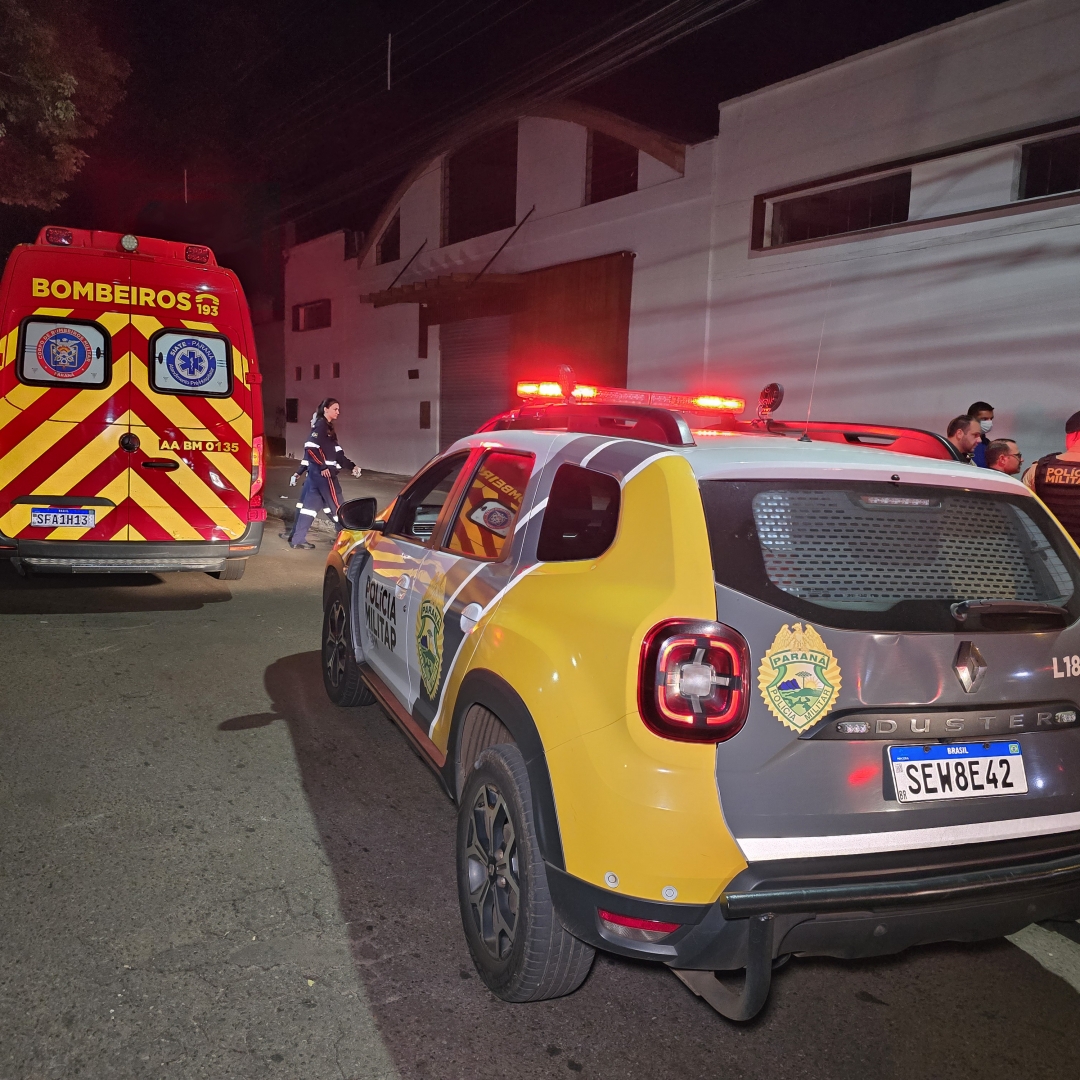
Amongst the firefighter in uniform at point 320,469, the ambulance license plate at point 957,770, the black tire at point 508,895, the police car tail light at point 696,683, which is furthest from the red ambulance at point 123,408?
the ambulance license plate at point 957,770

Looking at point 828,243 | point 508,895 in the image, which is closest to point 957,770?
point 508,895

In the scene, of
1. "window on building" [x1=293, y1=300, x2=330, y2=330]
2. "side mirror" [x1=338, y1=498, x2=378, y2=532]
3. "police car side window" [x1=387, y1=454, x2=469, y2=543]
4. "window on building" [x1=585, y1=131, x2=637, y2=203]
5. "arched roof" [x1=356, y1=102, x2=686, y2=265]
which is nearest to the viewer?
"police car side window" [x1=387, y1=454, x2=469, y2=543]

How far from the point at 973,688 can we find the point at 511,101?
54.7 ft

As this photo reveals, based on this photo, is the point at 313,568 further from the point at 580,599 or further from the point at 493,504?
the point at 580,599

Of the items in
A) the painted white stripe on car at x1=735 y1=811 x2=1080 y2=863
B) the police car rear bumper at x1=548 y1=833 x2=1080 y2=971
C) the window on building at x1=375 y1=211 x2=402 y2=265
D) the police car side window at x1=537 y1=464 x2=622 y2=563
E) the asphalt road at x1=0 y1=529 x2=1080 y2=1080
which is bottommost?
the asphalt road at x1=0 y1=529 x2=1080 y2=1080

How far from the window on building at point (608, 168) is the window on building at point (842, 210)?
3400 millimetres

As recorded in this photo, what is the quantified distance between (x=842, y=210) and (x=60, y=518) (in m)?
9.72

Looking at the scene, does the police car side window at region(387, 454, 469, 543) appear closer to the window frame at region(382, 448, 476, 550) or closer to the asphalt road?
the window frame at region(382, 448, 476, 550)

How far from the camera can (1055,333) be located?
31.0ft

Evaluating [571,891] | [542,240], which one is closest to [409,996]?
[571,891]

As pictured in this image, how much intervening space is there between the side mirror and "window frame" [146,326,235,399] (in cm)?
345

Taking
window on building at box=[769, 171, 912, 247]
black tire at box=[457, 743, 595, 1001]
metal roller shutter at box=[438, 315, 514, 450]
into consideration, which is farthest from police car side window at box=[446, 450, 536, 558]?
metal roller shutter at box=[438, 315, 514, 450]

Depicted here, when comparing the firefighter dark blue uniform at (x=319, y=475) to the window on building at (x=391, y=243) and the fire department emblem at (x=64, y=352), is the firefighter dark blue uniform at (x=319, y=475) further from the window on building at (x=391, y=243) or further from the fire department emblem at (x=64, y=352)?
the window on building at (x=391, y=243)

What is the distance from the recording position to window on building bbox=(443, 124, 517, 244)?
1848cm
